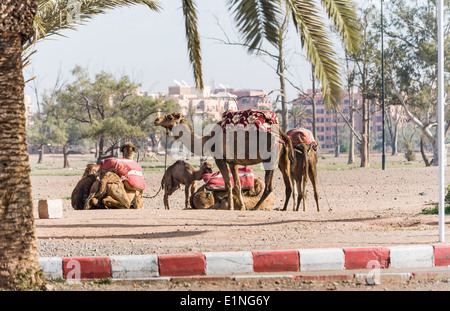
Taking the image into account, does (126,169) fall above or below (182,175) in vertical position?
above

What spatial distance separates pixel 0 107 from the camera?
20.8ft

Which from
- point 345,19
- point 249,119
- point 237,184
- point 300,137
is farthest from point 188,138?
point 345,19

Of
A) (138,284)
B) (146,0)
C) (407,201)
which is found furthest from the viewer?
(407,201)

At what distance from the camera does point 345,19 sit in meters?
9.55

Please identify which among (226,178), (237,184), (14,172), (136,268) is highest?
(14,172)

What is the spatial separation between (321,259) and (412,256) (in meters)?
1.04

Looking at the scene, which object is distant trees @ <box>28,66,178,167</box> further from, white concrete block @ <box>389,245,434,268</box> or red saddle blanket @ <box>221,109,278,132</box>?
white concrete block @ <box>389,245,434,268</box>

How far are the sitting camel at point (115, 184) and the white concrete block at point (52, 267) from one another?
19.2 feet

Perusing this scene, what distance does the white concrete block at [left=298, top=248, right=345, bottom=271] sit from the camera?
7484 mm

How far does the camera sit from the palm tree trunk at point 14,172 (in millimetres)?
6332

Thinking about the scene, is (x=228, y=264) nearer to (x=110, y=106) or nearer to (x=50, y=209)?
(x=50, y=209)

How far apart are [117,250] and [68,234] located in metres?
1.82
